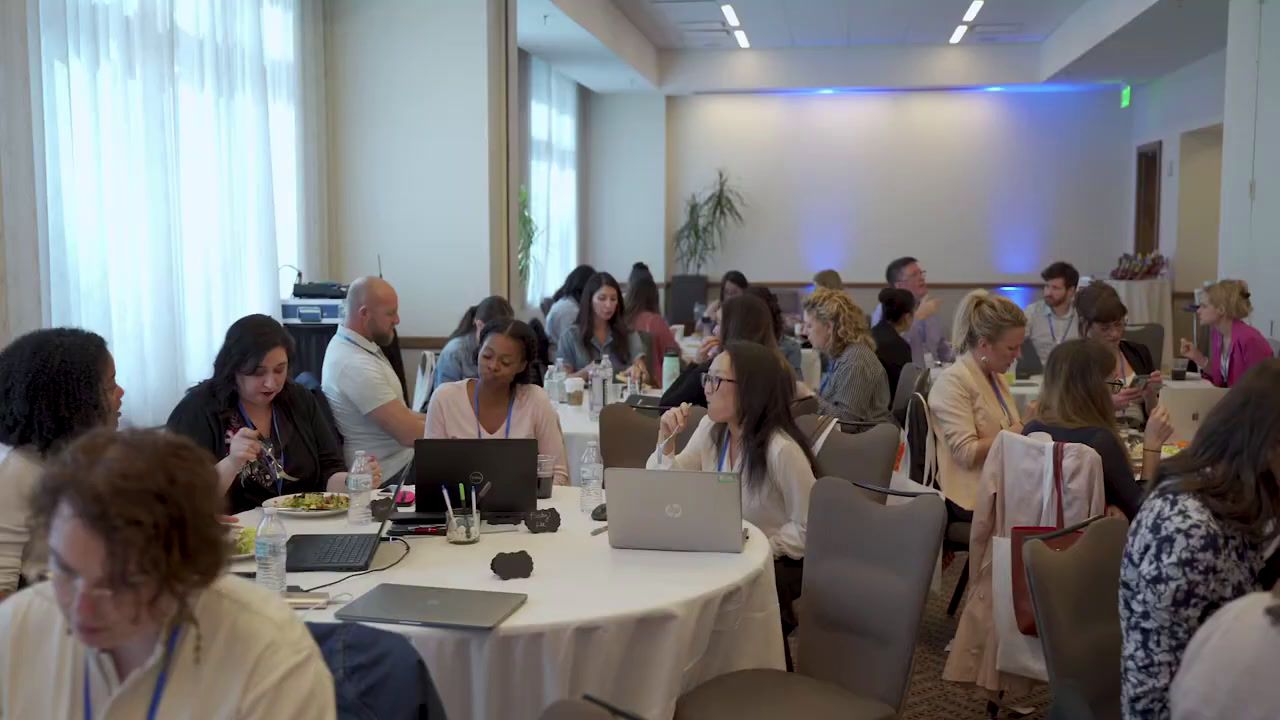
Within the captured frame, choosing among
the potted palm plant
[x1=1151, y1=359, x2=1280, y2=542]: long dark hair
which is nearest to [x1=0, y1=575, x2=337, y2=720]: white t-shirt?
[x1=1151, y1=359, x2=1280, y2=542]: long dark hair

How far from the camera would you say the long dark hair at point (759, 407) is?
3.60 m

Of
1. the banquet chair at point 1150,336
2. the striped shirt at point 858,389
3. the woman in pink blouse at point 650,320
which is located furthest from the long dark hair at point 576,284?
the banquet chair at point 1150,336

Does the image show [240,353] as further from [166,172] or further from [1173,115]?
[1173,115]

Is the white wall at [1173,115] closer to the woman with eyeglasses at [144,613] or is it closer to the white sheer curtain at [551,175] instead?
the white sheer curtain at [551,175]

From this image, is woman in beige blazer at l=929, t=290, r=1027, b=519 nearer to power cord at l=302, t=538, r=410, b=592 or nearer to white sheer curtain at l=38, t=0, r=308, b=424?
power cord at l=302, t=538, r=410, b=592

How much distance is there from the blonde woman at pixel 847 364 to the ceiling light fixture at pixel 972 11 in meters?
6.48

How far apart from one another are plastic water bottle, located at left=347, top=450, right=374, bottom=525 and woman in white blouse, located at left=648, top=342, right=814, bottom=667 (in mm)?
914

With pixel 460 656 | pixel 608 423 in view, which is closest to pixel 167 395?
pixel 608 423

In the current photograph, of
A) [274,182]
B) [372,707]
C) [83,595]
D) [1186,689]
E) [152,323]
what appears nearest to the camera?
[83,595]

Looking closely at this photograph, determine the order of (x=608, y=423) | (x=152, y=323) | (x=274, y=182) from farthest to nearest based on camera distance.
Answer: (x=274, y=182) → (x=152, y=323) → (x=608, y=423)

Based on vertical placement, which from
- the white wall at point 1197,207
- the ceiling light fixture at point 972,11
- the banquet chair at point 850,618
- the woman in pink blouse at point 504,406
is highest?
the ceiling light fixture at point 972,11

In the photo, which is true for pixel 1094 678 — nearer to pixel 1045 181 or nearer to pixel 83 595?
pixel 83 595

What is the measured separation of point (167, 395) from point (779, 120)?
33.1ft

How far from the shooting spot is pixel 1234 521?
2.25 metres
